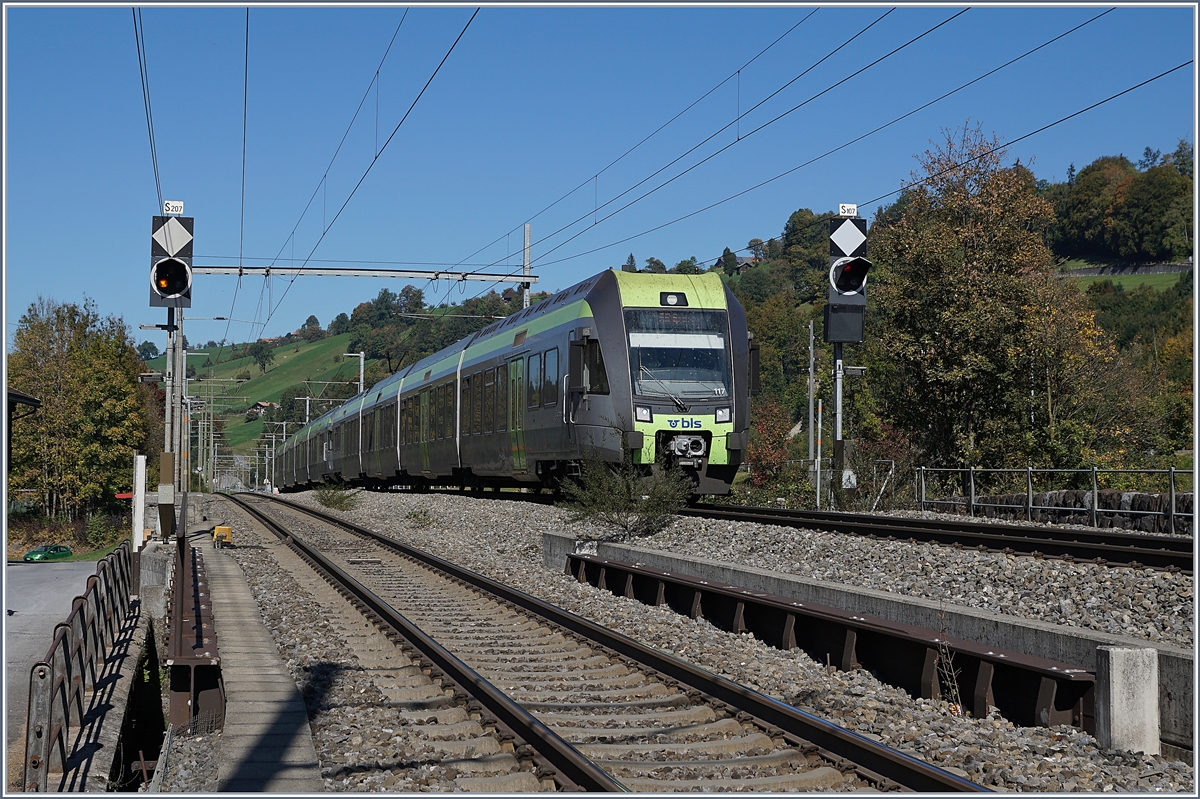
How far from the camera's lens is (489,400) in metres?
25.3

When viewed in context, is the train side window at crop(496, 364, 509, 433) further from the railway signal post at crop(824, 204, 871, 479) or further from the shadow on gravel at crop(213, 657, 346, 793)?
the shadow on gravel at crop(213, 657, 346, 793)

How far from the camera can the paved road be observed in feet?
38.7

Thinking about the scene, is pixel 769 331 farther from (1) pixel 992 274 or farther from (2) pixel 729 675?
(2) pixel 729 675

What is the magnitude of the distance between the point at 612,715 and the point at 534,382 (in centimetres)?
1462

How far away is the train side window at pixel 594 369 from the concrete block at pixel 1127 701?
12384mm

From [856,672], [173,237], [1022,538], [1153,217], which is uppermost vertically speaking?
[1153,217]

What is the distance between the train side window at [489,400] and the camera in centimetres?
2489

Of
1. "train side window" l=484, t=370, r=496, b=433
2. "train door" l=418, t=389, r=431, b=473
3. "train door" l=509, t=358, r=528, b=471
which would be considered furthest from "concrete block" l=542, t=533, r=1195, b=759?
"train door" l=418, t=389, r=431, b=473

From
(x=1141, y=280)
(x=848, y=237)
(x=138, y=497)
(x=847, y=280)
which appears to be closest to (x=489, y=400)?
(x=138, y=497)

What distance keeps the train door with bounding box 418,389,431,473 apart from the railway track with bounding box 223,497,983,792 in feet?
65.5

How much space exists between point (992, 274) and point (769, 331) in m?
93.6

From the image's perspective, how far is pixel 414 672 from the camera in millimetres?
8844

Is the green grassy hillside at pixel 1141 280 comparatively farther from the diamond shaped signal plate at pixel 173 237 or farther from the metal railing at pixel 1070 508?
the diamond shaped signal plate at pixel 173 237

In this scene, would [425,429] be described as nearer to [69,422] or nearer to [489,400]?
[489,400]
